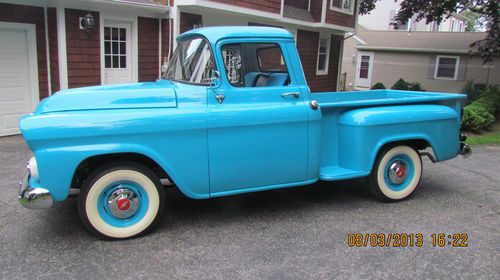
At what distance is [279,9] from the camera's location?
13.7 m

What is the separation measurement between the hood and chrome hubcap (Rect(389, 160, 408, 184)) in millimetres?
Result: 2838

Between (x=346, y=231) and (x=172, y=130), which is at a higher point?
(x=172, y=130)

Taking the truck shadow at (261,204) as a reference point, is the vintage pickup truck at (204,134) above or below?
above

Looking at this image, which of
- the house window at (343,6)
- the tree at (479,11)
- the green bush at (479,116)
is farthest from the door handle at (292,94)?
the house window at (343,6)

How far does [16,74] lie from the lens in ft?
29.9

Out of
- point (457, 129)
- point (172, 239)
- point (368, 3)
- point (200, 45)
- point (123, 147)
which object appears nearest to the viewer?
point (123, 147)

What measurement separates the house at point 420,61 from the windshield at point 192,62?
2188cm

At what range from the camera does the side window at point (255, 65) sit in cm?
444

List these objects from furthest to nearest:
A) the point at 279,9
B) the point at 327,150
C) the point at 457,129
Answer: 1. the point at 279,9
2. the point at 457,129
3. the point at 327,150

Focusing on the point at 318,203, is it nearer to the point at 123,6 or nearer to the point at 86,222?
the point at 86,222

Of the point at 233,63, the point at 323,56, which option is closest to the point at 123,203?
the point at 233,63

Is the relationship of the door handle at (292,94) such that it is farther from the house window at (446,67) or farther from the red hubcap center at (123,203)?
the house window at (446,67)

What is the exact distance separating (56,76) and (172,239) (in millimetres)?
6710

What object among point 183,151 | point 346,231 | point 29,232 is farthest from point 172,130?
point 346,231
